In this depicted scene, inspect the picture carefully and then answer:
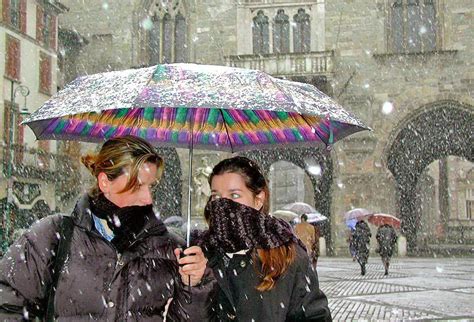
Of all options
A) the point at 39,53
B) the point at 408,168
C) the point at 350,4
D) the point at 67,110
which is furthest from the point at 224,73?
the point at 408,168

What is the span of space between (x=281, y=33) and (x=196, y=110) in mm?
21316

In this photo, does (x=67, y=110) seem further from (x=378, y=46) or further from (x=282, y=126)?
(x=378, y=46)

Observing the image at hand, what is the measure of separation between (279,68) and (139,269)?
21488 mm

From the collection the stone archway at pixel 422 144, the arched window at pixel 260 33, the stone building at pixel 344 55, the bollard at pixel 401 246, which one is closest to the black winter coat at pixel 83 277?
the stone building at pixel 344 55

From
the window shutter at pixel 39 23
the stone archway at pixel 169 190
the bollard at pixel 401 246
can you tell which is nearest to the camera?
the bollard at pixel 401 246

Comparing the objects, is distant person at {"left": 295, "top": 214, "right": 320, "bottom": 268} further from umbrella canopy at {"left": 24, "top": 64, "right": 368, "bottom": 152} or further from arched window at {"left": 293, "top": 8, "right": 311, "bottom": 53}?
arched window at {"left": 293, "top": 8, "right": 311, "bottom": 53}

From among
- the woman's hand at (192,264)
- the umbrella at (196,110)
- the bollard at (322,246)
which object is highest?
the umbrella at (196,110)

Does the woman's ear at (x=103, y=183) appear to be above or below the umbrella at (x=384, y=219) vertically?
above

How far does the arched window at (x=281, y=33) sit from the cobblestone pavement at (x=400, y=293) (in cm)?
973

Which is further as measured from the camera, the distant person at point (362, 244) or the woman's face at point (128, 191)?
the distant person at point (362, 244)

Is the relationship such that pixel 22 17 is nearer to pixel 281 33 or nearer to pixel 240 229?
pixel 281 33

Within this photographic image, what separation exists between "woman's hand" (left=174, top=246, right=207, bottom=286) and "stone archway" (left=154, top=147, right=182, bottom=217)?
24.9m

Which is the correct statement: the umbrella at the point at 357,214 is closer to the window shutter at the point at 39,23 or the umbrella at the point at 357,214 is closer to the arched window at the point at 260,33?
the arched window at the point at 260,33

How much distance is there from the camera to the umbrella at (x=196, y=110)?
3002 mm
